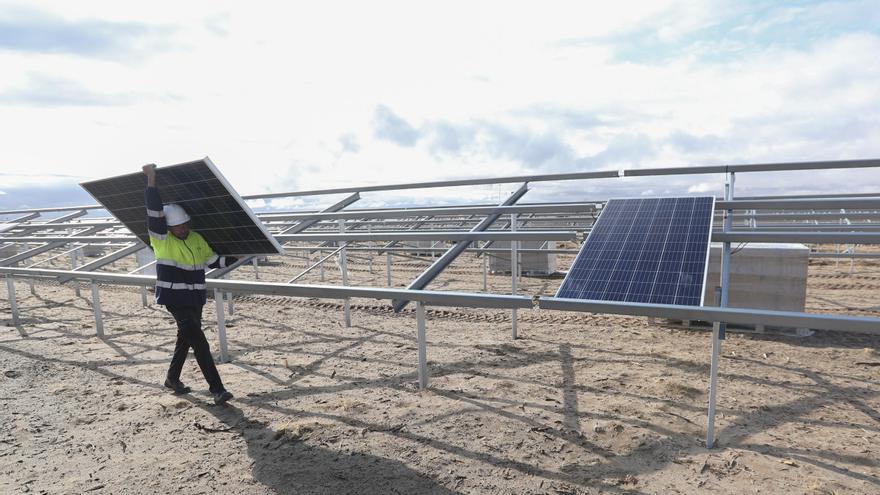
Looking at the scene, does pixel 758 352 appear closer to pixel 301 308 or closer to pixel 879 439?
pixel 879 439

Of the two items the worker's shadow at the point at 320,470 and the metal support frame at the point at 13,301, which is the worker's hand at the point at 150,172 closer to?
the worker's shadow at the point at 320,470

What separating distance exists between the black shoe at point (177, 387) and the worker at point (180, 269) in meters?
0.58

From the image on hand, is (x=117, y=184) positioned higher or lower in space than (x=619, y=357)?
higher

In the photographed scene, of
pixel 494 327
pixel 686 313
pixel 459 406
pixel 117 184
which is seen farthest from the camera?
pixel 494 327

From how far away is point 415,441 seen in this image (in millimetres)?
4707

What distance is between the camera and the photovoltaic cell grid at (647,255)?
4203 mm

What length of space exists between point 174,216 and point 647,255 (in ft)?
16.5

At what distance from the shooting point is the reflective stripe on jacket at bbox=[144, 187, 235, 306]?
16.7 feet

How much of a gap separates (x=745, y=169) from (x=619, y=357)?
10.9ft

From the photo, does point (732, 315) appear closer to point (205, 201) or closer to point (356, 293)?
point (356, 293)

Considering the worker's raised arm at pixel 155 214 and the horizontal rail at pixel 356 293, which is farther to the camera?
the worker's raised arm at pixel 155 214

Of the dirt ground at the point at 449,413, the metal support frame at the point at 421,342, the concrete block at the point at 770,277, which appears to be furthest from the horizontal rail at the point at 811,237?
the concrete block at the point at 770,277

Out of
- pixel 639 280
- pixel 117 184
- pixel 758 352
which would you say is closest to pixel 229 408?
pixel 117 184

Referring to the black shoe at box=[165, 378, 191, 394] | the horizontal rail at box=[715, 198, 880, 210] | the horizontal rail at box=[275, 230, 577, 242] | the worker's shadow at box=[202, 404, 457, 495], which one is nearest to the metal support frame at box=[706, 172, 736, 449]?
the horizontal rail at box=[715, 198, 880, 210]
